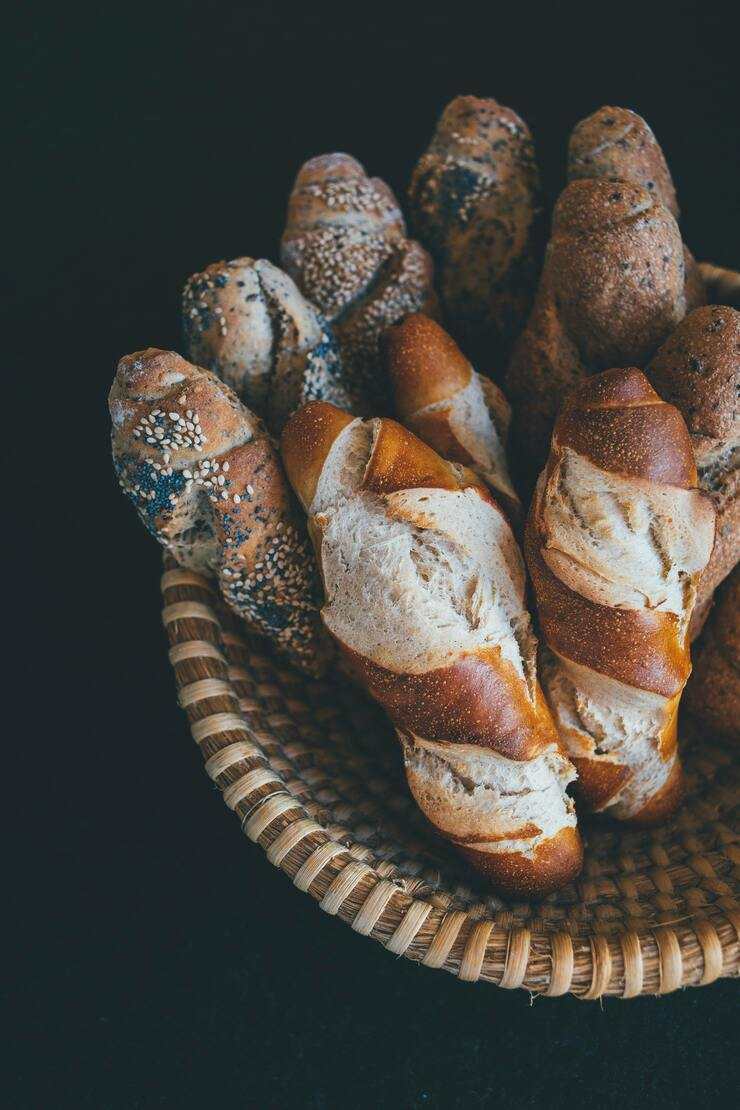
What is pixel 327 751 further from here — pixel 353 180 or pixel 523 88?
pixel 523 88

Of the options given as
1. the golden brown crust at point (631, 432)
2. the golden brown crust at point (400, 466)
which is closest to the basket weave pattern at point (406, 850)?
the golden brown crust at point (400, 466)

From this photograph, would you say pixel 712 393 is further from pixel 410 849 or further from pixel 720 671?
pixel 410 849

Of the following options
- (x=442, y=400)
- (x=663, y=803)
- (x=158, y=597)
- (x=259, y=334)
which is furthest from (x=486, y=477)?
(x=158, y=597)

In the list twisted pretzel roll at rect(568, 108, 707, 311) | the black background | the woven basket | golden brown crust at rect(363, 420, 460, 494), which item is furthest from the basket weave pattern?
twisted pretzel roll at rect(568, 108, 707, 311)

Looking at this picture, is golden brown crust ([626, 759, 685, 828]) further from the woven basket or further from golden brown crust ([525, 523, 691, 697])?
golden brown crust ([525, 523, 691, 697])

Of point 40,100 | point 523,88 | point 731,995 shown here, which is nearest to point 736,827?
point 731,995

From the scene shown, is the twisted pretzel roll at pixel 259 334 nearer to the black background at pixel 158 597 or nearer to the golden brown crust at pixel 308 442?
the golden brown crust at pixel 308 442

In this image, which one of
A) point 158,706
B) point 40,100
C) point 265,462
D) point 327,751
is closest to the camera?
point 265,462
